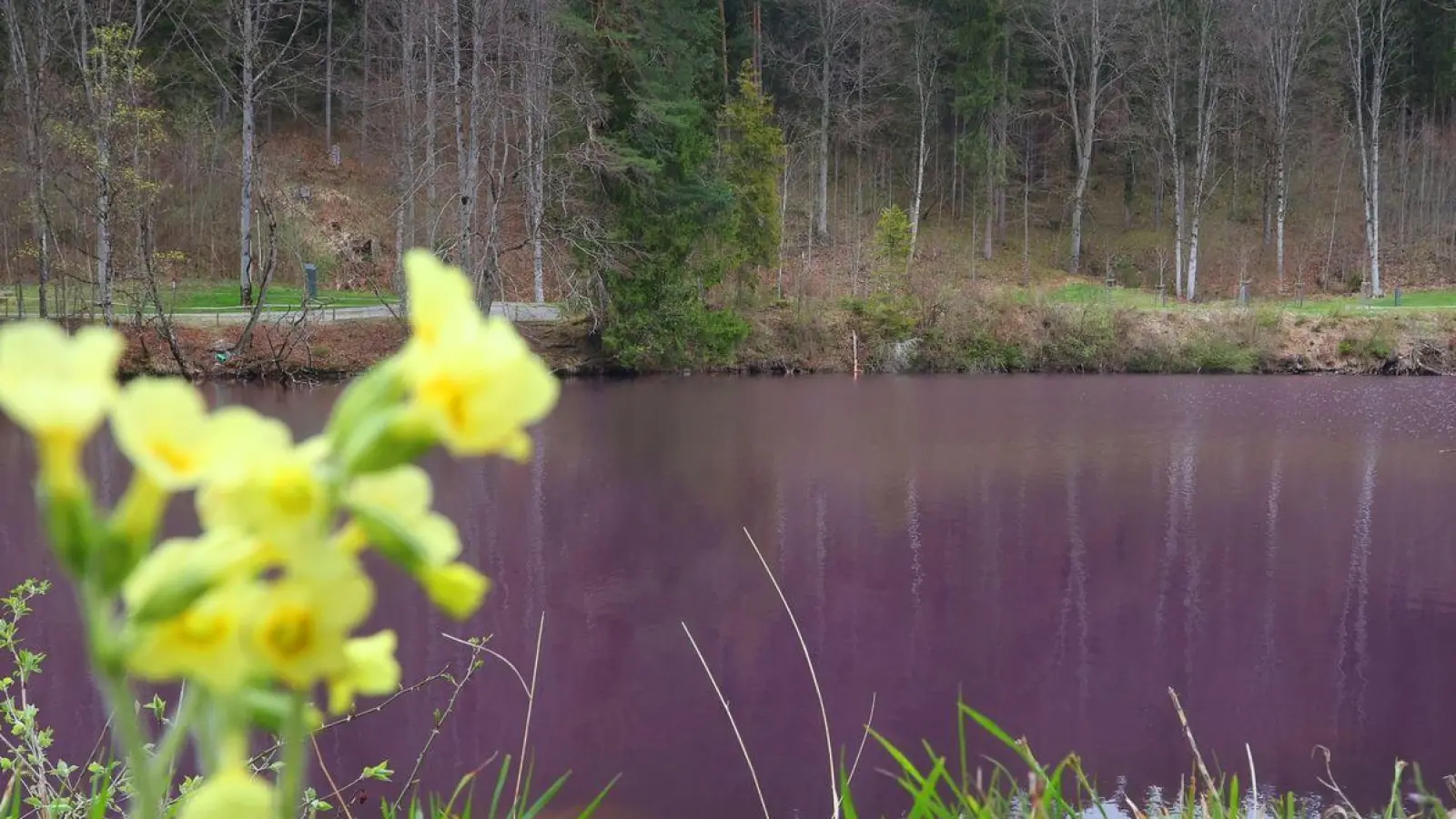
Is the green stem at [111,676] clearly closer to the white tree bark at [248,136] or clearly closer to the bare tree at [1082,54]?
the white tree bark at [248,136]

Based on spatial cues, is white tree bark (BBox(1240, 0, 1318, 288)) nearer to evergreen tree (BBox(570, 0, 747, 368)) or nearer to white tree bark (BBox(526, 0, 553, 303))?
evergreen tree (BBox(570, 0, 747, 368))

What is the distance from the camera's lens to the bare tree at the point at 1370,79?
22031mm

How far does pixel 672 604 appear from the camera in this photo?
19.2 ft

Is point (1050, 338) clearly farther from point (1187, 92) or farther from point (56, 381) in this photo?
point (56, 381)

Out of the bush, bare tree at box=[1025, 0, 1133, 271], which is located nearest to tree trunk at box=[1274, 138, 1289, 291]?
bare tree at box=[1025, 0, 1133, 271]

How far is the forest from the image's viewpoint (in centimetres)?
1517

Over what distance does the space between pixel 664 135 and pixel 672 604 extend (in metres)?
11.4

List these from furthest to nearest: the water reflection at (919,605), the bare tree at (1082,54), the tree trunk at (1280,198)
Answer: the bare tree at (1082,54), the tree trunk at (1280,198), the water reflection at (919,605)

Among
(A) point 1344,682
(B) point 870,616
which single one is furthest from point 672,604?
(A) point 1344,682

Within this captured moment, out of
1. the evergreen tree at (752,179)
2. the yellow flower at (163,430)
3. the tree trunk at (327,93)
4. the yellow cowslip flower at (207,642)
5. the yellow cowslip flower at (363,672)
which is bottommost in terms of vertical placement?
the yellow cowslip flower at (363,672)

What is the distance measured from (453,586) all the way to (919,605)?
569cm

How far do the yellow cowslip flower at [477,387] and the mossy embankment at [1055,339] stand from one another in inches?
627

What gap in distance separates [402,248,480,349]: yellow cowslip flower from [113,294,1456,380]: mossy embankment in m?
15.9

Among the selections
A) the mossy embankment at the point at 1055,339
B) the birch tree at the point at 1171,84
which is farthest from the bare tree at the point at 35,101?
the birch tree at the point at 1171,84
